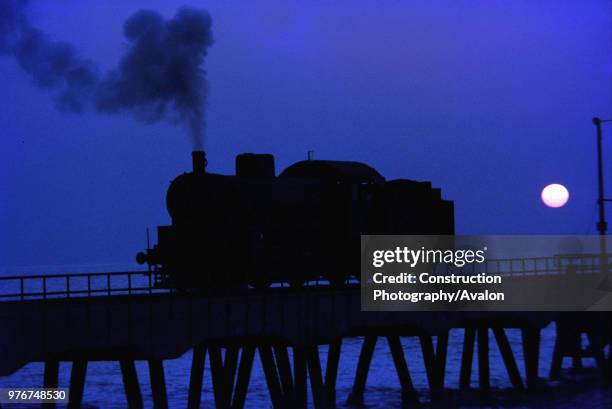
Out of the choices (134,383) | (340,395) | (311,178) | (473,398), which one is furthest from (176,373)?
(134,383)

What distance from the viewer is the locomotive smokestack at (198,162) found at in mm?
32219

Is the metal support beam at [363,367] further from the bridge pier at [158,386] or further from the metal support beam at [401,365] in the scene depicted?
the bridge pier at [158,386]

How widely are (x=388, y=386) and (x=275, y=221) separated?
85.4ft

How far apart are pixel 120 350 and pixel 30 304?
139 inches

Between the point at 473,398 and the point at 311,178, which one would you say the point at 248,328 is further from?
the point at 473,398

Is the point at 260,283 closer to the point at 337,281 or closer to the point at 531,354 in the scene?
the point at 337,281

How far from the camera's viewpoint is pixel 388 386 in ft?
187

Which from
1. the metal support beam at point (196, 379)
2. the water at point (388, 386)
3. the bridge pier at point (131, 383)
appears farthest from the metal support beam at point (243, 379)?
the water at point (388, 386)

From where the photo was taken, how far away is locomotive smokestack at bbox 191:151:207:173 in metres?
32.2

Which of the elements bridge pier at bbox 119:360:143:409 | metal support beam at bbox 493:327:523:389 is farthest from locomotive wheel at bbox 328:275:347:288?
bridge pier at bbox 119:360:143:409

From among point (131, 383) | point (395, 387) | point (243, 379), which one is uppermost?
point (131, 383)

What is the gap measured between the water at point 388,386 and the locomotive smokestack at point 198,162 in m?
13.4

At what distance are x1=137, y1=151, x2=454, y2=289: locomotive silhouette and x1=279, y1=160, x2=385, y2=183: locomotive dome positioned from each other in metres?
0.03

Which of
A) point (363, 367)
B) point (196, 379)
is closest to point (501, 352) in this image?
point (363, 367)
